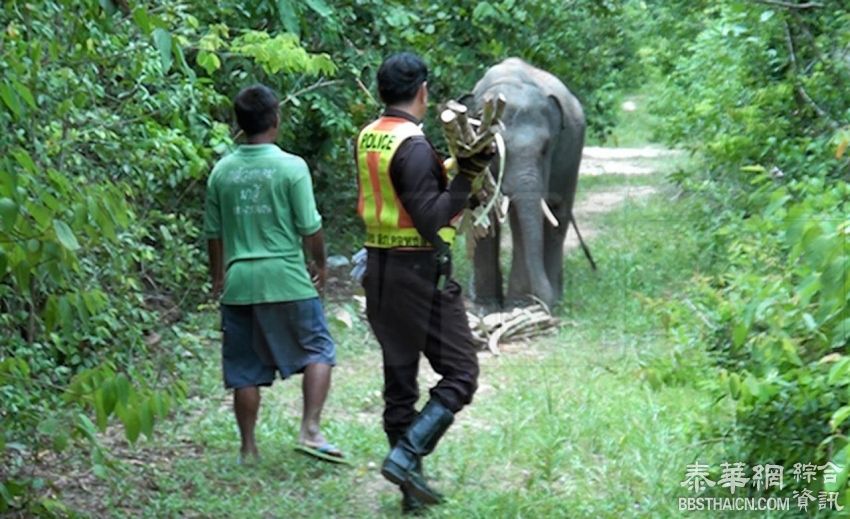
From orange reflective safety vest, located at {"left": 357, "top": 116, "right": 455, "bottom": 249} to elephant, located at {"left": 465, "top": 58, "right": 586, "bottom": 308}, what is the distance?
15.7 feet

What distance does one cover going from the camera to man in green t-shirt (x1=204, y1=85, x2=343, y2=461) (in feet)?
22.5

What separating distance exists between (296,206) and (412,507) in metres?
1.56

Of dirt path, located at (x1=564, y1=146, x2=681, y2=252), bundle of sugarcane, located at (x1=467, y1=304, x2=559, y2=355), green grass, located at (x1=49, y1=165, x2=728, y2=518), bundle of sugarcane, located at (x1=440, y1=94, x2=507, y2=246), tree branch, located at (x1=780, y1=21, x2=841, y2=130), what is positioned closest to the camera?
bundle of sugarcane, located at (x1=440, y1=94, x2=507, y2=246)

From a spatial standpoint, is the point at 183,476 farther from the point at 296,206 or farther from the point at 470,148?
the point at 470,148

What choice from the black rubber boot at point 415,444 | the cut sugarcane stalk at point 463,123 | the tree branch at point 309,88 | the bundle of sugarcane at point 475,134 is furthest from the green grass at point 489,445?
the tree branch at point 309,88

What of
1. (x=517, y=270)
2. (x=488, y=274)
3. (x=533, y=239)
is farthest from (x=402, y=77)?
(x=488, y=274)

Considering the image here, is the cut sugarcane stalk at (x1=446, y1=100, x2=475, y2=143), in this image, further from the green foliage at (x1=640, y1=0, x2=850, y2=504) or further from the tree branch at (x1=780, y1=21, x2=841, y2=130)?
the tree branch at (x1=780, y1=21, x2=841, y2=130)

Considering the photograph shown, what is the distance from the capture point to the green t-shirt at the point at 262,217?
684 cm

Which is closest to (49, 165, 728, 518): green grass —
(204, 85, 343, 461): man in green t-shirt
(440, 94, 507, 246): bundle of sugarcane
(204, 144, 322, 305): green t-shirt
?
(204, 85, 343, 461): man in green t-shirt

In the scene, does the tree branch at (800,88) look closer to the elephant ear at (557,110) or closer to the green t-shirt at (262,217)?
the elephant ear at (557,110)

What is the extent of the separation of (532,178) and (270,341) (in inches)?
186

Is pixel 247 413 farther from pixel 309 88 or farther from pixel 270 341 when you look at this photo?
pixel 309 88

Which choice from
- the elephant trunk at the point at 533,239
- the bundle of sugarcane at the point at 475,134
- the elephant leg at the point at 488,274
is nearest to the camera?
the bundle of sugarcane at the point at 475,134

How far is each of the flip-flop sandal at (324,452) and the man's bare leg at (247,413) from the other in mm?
237
